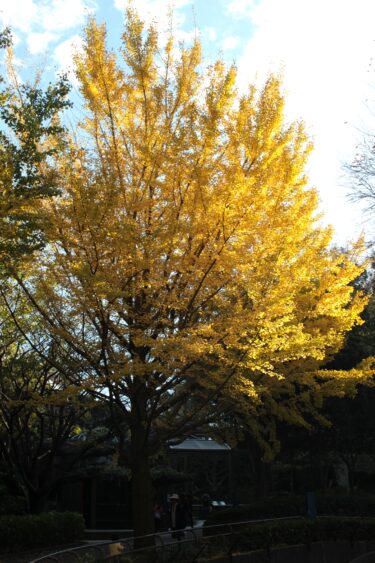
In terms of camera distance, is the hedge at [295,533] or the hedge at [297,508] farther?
the hedge at [297,508]

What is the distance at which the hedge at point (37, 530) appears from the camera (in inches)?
505

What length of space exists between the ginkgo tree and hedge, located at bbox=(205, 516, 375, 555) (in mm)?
1665

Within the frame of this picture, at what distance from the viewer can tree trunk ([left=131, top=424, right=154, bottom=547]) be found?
9211 mm

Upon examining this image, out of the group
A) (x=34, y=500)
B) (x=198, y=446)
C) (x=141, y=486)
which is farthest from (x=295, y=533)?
(x=198, y=446)

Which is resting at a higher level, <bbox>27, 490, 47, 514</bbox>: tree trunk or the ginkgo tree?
the ginkgo tree

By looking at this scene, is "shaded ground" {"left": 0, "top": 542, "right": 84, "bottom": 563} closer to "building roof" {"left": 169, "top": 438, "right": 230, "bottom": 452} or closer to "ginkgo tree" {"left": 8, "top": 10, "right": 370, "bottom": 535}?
"ginkgo tree" {"left": 8, "top": 10, "right": 370, "bottom": 535}

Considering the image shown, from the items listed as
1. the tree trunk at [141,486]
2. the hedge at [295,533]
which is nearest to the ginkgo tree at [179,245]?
the tree trunk at [141,486]

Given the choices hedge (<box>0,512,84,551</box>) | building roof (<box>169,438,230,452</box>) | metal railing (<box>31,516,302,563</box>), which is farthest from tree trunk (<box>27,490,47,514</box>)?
building roof (<box>169,438,230,452</box>)

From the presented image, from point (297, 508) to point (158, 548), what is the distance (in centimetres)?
844

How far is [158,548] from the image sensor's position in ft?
25.8

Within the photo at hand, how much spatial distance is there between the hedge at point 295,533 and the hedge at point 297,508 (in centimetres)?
242

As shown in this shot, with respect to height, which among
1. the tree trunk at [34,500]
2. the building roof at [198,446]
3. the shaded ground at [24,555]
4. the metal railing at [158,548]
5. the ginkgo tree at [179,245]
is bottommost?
the shaded ground at [24,555]

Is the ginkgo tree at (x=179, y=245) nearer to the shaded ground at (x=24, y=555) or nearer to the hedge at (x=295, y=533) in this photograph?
the hedge at (x=295, y=533)

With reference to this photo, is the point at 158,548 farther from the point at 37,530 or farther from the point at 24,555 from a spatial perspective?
the point at 37,530
